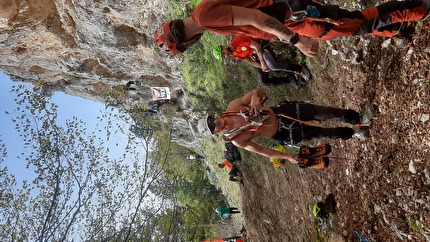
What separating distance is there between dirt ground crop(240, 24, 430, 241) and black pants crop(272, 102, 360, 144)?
37cm

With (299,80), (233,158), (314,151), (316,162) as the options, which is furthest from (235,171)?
(314,151)

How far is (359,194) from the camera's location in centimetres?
557

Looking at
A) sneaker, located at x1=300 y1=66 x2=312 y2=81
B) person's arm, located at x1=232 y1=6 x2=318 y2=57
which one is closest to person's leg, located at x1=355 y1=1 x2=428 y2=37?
person's arm, located at x1=232 y1=6 x2=318 y2=57

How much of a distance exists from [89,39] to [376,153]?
38.0 feet

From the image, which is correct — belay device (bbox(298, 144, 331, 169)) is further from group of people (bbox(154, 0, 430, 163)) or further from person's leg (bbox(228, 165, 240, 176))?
person's leg (bbox(228, 165, 240, 176))

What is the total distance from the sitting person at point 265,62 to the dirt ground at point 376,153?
405mm

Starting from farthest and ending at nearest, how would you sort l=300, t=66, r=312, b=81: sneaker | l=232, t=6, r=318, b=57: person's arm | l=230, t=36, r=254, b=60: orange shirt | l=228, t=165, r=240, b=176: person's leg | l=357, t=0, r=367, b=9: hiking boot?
l=228, t=165, r=240, b=176: person's leg < l=230, t=36, r=254, b=60: orange shirt < l=300, t=66, r=312, b=81: sneaker < l=357, t=0, r=367, b=9: hiking boot < l=232, t=6, r=318, b=57: person's arm

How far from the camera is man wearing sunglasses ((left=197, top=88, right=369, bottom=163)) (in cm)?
514

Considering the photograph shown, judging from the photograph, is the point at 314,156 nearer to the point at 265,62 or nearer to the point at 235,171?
the point at 265,62

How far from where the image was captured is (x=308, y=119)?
5406 millimetres

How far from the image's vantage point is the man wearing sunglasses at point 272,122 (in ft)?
16.9

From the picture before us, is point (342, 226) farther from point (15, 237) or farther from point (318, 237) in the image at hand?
point (15, 237)

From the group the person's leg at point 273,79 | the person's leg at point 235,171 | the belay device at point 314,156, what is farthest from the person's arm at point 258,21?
the person's leg at point 235,171

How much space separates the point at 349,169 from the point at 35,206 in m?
12.4
